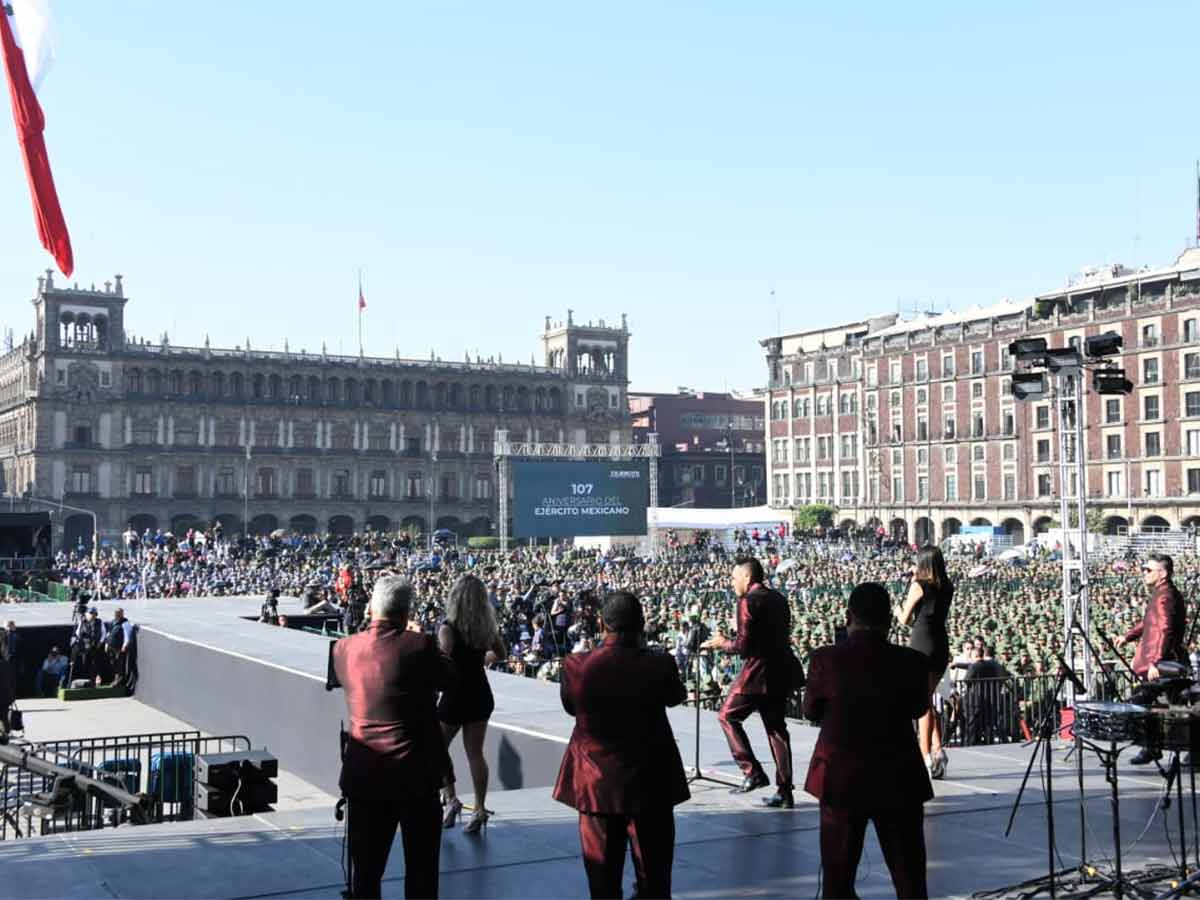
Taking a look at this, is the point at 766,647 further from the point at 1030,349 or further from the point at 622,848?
the point at 1030,349

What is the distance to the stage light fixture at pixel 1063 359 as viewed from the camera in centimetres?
1184

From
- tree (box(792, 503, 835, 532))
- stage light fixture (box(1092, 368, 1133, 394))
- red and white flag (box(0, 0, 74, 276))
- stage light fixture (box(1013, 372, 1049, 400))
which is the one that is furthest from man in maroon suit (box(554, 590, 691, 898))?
tree (box(792, 503, 835, 532))

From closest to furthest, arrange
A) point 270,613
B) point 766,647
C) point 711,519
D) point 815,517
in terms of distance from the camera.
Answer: point 766,647 → point 270,613 → point 711,519 → point 815,517

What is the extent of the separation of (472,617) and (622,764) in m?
2.04

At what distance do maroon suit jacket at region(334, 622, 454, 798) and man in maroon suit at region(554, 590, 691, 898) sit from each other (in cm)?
60

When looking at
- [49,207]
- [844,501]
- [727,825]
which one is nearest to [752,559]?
[727,825]

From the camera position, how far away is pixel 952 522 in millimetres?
72500

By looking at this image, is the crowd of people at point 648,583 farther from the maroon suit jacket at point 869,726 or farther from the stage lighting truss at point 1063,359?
the maroon suit jacket at point 869,726

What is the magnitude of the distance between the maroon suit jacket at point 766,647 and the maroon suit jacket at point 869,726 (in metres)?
2.41

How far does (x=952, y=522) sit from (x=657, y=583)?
41701mm

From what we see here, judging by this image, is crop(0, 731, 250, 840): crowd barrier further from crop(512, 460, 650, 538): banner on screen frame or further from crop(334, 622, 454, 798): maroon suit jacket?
crop(512, 460, 650, 538): banner on screen frame

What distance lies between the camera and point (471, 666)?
714cm

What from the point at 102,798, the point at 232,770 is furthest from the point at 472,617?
the point at 102,798

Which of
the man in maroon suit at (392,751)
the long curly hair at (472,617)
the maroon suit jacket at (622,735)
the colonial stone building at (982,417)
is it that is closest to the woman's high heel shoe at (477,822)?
the long curly hair at (472,617)
